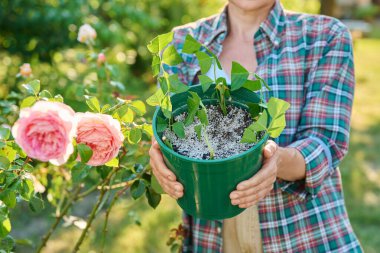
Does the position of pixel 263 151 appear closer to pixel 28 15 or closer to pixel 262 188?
pixel 262 188

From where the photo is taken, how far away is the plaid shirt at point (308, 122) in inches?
62.3

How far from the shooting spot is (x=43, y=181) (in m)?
1.83

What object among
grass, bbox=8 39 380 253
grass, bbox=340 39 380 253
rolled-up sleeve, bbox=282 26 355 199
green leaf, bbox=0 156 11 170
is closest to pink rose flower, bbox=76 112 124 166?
green leaf, bbox=0 156 11 170

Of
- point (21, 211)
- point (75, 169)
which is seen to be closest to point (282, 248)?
point (75, 169)

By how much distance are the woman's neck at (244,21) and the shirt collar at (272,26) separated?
31 mm

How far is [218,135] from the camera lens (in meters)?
1.21

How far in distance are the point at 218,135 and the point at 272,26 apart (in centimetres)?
63

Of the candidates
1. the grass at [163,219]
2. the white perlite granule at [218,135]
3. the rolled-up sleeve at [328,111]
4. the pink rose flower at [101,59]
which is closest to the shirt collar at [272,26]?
the rolled-up sleeve at [328,111]

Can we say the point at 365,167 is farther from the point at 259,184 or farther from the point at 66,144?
the point at 66,144

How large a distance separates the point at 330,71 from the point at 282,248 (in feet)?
1.83

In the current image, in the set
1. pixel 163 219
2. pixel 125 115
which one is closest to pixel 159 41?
pixel 125 115

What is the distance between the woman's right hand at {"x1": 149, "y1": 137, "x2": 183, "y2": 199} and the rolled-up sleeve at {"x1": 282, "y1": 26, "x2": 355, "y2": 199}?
434mm

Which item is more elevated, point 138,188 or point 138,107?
point 138,107

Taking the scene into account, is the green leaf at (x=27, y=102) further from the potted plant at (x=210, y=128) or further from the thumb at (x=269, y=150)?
the thumb at (x=269, y=150)
